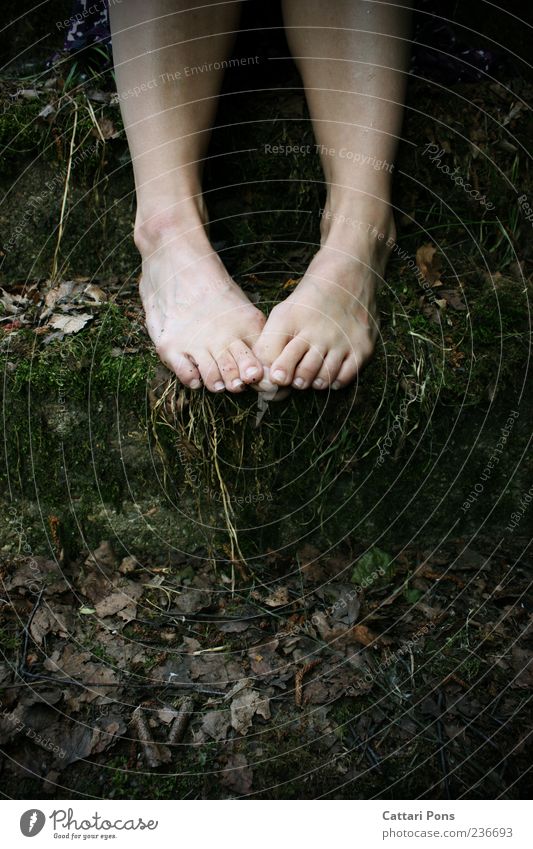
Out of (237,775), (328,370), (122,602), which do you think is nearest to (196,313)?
(328,370)

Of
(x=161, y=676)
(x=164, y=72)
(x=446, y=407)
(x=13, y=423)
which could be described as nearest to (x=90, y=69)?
(x=164, y=72)

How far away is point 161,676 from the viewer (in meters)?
1.83

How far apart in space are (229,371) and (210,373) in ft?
0.20

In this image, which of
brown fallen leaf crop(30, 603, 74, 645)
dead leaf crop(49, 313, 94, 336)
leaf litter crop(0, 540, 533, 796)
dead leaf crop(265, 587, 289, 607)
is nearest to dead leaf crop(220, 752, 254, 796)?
leaf litter crop(0, 540, 533, 796)

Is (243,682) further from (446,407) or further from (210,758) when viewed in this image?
(446,407)

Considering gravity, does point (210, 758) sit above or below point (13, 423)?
below

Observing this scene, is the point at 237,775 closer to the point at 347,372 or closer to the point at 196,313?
the point at 347,372

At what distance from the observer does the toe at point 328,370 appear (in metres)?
1.92

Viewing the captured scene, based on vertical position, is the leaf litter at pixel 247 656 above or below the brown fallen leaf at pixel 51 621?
below

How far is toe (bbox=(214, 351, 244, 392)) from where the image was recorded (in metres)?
1.87

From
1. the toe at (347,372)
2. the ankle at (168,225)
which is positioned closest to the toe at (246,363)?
the toe at (347,372)

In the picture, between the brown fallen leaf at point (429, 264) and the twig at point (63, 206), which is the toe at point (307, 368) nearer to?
the brown fallen leaf at point (429, 264)

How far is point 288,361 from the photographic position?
6.11 ft

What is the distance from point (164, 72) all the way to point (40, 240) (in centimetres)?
82
